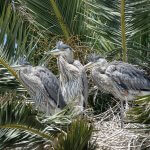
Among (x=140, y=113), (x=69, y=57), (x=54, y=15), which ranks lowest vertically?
(x=140, y=113)

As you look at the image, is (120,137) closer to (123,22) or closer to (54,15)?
(123,22)

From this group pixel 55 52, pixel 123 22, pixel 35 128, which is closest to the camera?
pixel 35 128

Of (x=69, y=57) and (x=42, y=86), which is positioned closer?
(x=42, y=86)

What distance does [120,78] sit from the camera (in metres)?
7.05

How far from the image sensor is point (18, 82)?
7.25 metres

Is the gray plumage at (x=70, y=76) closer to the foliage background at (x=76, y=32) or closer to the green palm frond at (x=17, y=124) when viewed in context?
the foliage background at (x=76, y=32)

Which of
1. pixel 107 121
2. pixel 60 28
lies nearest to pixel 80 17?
pixel 60 28

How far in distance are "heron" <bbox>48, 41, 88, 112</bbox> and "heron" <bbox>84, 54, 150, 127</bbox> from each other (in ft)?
0.59

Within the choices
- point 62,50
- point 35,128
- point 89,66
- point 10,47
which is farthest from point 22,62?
point 35,128

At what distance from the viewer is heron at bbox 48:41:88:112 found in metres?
7.11

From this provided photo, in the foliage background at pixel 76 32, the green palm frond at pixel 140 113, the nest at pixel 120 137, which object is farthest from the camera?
the foliage background at pixel 76 32

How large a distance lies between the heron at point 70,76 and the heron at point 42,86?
0.13m

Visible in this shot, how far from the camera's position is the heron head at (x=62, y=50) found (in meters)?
7.15

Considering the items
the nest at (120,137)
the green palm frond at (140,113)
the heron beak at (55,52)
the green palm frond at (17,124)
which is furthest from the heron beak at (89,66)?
the green palm frond at (17,124)
